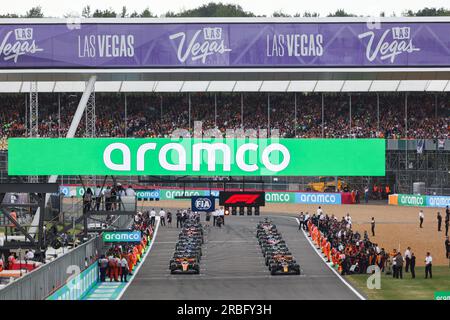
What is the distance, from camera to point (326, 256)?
39.6 meters

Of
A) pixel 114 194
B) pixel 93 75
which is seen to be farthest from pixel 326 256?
pixel 114 194

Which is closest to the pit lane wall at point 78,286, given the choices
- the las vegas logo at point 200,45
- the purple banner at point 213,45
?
the purple banner at point 213,45

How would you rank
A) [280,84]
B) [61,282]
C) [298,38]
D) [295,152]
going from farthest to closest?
[280,84]
[298,38]
[61,282]
[295,152]

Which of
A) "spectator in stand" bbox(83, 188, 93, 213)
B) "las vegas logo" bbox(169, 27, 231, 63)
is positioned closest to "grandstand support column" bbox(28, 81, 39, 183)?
"las vegas logo" bbox(169, 27, 231, 63)

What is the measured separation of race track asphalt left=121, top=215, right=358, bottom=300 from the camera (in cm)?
2816

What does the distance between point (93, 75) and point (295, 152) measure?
972 inches

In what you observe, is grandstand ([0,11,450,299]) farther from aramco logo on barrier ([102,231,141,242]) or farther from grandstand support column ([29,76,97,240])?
aramco logo on barrier ([102,231,141,242])

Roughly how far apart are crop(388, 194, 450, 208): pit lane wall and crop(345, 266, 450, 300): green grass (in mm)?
24852

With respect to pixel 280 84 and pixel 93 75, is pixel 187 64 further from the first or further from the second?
pixel 280 84

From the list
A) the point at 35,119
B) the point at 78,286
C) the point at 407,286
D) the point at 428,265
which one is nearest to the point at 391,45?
the point at 428,265

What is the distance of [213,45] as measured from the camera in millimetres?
39562

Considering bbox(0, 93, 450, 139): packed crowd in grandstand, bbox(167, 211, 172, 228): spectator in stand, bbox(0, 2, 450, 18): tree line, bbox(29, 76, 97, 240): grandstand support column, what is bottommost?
bbox(167, 211, 172, 228): spectator in stand

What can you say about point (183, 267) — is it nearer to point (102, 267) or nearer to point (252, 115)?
point (102, 267)

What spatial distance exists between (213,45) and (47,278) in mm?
19367
